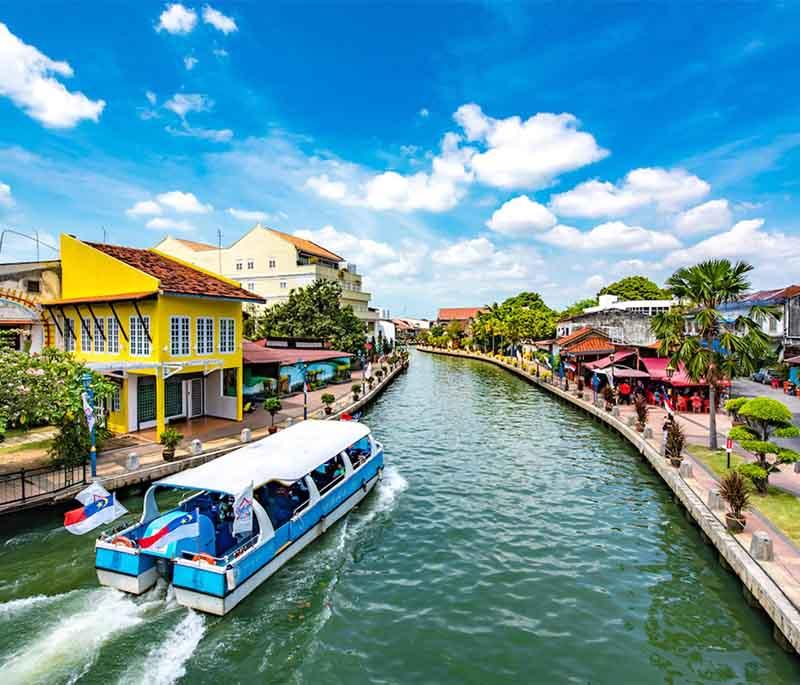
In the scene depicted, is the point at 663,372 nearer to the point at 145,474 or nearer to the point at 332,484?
the point at 332,484

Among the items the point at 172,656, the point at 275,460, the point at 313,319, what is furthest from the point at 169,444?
the point at 313,319

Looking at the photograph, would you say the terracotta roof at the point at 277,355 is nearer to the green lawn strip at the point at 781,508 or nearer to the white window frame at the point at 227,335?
the white window frame at the point at 227,335

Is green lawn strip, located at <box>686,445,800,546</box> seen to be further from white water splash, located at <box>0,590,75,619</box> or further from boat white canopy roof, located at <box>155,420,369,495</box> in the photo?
white water splash, located at <box>0,590,75,619</box>

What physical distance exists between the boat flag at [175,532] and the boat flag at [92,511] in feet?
3.80

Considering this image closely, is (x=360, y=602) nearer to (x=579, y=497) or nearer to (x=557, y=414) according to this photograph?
(x=579, y=497)

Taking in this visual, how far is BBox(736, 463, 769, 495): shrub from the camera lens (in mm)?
14807

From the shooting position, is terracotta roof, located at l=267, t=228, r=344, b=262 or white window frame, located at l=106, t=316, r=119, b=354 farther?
terracotta roof, located at l=267, t=228, r=344, b=262

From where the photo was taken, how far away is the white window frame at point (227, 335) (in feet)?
85.5

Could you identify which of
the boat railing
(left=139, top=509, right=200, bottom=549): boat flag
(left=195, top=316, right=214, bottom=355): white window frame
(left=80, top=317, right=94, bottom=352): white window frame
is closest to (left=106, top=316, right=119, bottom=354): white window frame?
(left=80, top=317, right=94, bottom=352): white window frame

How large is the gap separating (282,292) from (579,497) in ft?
172

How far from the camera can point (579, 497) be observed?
18.6 metres

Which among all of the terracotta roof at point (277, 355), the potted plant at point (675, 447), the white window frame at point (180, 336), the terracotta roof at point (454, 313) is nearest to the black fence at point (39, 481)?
the white window frame at point (180, 336)

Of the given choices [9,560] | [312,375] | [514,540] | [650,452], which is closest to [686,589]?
[514,540]

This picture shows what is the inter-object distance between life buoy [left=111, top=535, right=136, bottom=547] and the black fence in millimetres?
5953
